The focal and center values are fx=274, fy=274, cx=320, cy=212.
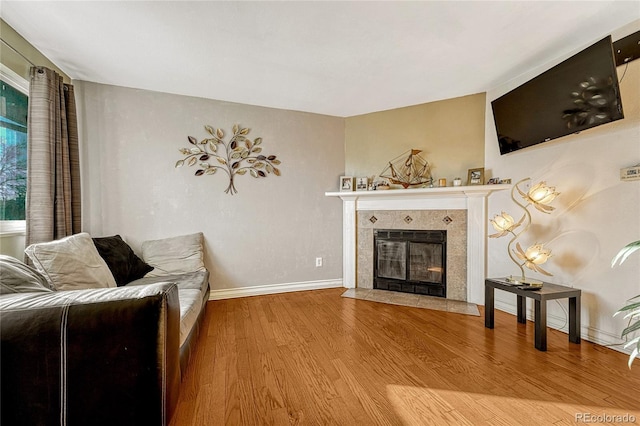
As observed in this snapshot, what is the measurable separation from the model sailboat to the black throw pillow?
2814mm

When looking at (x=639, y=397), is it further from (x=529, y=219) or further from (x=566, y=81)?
(x=566, y=81)

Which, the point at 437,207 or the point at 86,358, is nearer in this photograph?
the point at 86,358

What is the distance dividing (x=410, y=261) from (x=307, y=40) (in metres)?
2.53

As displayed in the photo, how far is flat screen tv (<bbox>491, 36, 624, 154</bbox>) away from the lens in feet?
5.84

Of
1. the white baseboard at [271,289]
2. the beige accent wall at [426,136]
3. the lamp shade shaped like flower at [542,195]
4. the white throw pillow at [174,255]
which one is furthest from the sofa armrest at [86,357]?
the beige accent wall at [426,136]

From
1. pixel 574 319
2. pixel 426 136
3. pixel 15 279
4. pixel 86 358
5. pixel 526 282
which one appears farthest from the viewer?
pixel 426 136

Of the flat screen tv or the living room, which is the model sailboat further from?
the flat screen tv

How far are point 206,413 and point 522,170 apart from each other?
3132mm

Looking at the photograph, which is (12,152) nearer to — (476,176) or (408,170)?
(408,170)

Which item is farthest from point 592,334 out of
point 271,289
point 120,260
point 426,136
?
point 120,260

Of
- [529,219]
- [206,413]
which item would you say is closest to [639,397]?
[529,219]

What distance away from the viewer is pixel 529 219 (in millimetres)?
2398

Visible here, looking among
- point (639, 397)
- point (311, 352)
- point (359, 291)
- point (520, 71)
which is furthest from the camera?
point (359, 291)

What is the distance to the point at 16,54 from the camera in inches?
76.3
